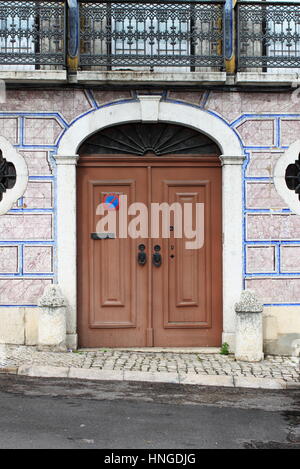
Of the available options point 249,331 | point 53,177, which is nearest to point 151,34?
point 53,177

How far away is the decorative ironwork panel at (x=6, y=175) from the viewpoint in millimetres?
10289

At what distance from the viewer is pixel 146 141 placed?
10.5 meters

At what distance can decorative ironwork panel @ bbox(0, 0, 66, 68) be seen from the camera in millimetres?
10125

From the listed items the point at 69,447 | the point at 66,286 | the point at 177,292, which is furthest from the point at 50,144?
the point at 69,447

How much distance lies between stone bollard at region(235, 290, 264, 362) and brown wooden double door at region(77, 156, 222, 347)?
24.8 inches

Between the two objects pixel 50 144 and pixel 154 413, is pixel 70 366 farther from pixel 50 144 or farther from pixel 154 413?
pixel 50 144

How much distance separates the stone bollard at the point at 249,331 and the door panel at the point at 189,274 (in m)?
0.63

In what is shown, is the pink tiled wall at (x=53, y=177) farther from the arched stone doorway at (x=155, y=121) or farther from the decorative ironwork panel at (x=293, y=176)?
the decorative ironwork panel at (x=293, y=176)

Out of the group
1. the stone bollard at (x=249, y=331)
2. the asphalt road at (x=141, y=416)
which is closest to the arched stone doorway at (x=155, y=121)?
the stone bollard at (x=249, y=331)

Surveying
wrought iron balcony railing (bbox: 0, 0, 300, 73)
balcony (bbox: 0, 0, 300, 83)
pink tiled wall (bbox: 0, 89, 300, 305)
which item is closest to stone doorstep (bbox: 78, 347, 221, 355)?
pink tiled wall (bbox: 0, 89, 300, 305)

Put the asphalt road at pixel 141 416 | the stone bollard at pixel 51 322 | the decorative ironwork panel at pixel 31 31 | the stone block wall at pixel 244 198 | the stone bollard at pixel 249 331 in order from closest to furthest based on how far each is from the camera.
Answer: the asphalt road at pixel 141 416, the stone bollard at pixel 249 331, the stone bollard at pixel 51 322, the decorative ironwork panel at pixel 31 31, the stone block wall at pixel 244 198

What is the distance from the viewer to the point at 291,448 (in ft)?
19.7

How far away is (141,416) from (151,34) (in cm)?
567

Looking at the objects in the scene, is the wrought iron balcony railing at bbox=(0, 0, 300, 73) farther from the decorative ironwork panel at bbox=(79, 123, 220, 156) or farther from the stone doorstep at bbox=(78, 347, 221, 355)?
the stone doorstep at bbox=(78, 347, 221, 355)
